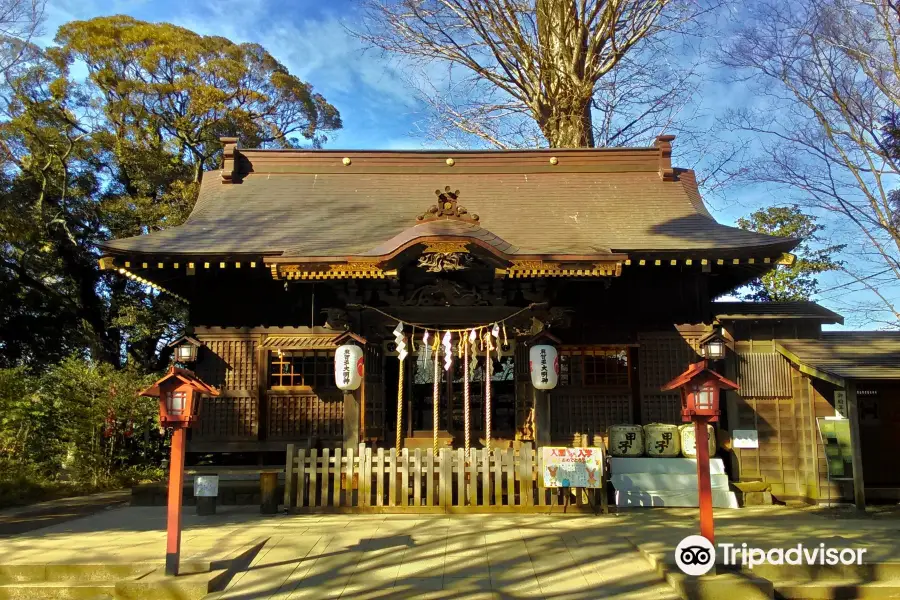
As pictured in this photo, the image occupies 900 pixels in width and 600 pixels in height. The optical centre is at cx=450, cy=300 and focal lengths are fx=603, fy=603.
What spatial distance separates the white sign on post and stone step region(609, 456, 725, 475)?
0.51 metres

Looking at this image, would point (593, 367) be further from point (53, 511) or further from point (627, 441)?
point (53, 511)

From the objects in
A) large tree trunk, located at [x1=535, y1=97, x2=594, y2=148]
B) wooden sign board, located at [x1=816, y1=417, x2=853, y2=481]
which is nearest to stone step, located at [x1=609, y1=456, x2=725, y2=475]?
wooden sign board, located at [x1=816, y1=417, x2=853, y2=481]

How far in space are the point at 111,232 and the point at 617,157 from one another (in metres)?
16.8

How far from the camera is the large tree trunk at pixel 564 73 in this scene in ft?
58.6

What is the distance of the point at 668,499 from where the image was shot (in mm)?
9383

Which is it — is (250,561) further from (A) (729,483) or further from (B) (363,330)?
(A) (729,483)

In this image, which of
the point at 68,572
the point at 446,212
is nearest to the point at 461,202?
the point at 446,212

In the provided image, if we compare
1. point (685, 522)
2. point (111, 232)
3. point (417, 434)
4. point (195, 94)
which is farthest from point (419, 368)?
point (195, 94)

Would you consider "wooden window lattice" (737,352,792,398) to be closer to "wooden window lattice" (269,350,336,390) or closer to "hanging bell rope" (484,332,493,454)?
"hanging bell rope" (484,332,493,454)

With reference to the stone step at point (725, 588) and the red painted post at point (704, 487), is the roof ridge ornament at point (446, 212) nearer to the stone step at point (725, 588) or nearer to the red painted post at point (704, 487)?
the red painted post at point (704, 487)

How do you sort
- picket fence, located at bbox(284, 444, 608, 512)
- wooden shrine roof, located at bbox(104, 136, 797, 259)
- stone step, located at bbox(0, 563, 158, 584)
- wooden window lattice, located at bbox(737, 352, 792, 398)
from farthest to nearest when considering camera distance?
wooden window lattice, located at bbox(737, 352, 792, 398) → wooden shrine roof, located at bbox(104, 136, 797, 259) → picket fence, located at bbox(284, 444, 608, 512) → stone step, located at bbox(0, 563, 158, 584)

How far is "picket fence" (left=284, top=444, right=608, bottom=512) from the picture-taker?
866 centimetres

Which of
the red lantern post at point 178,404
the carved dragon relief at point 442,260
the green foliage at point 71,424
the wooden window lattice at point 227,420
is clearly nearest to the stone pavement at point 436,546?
the red lantern post at point 178,404

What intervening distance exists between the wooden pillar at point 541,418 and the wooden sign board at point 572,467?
3.46ft
